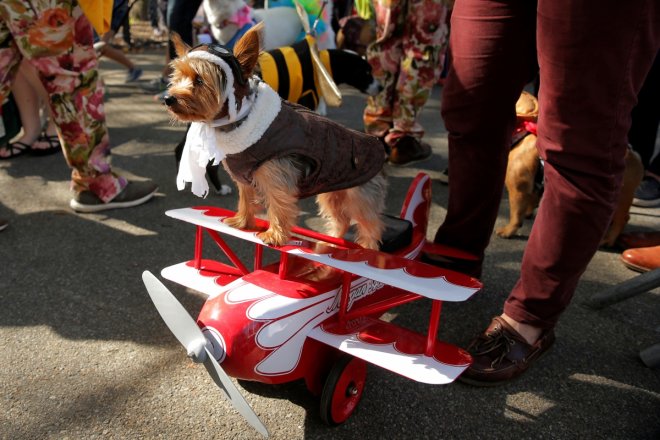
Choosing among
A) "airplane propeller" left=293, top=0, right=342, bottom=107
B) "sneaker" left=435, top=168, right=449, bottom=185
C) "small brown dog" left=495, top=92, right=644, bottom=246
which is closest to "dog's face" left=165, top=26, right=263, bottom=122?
"airplane propeller" left=293, top=0, right=342, bottom=107

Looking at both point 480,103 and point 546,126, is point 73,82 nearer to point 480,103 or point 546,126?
point 480,103

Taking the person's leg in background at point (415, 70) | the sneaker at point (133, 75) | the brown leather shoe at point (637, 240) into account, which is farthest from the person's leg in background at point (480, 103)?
the sneaker at point (133, 75)

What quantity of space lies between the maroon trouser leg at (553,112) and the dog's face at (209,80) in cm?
87

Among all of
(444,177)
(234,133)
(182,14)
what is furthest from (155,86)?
(234,133)

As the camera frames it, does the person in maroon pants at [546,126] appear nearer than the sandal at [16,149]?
Yes

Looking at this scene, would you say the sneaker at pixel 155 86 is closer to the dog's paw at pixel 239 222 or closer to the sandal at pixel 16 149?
the sandal at pixel 16 149

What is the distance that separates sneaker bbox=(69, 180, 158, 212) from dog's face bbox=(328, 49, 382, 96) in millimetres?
1534

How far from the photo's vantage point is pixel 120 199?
346 centimetres

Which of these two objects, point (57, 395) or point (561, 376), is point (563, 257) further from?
point (57, 395)

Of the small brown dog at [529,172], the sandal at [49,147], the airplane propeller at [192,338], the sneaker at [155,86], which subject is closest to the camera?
the airplane propeller at [192,338]

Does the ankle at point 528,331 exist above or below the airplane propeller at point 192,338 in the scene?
below

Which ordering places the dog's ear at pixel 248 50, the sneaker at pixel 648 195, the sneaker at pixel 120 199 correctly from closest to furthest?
the dog's ear at pixel 248 50
the sneaker at pixel 120 199
the sneaker at pixel 648 195

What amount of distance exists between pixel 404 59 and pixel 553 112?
2.66 meters

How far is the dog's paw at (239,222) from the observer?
2.19 metres
